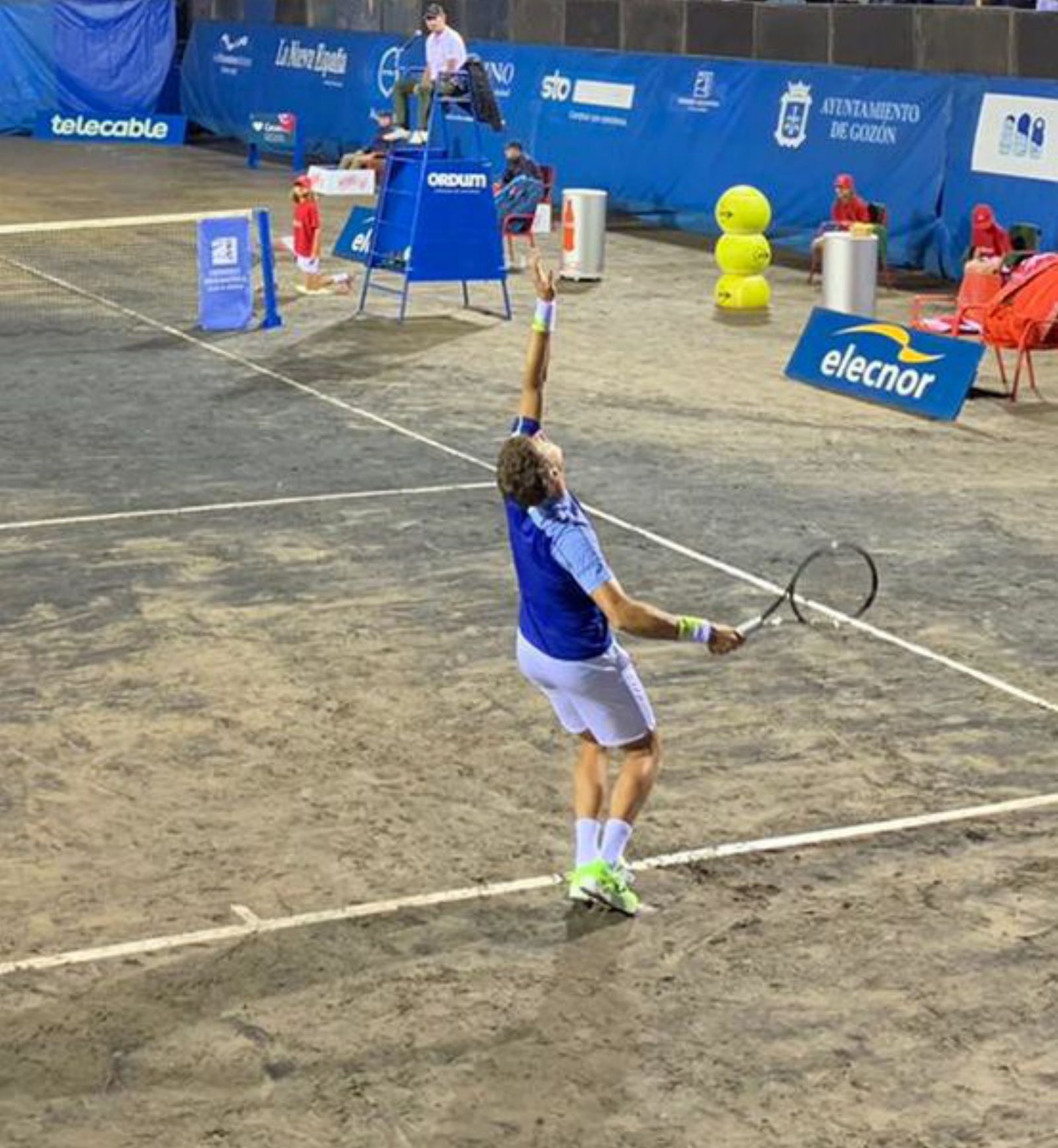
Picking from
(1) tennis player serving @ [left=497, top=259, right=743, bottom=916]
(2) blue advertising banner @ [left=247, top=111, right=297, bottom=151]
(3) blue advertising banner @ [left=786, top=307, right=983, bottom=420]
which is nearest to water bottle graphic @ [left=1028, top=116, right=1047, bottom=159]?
(3) blue advertising banner @ [left=786, top=307, right=983, bottom=420]

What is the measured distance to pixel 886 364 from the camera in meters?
18.9

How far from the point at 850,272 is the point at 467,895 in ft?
49.0

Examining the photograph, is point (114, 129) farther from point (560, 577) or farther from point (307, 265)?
point (560, 577)

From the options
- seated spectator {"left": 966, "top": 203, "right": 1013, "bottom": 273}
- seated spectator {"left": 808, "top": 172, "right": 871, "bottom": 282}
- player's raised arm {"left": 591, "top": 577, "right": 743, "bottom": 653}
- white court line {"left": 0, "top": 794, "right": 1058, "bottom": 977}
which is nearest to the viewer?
player's raised arm {"left": 591, "top": 577, "right": 743, "bottom": 653}

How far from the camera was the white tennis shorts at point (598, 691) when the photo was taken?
8047mm

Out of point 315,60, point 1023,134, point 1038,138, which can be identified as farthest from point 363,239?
point 315,60

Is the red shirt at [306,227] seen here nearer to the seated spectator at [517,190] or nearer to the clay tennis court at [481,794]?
the seated spectator at [517,190]

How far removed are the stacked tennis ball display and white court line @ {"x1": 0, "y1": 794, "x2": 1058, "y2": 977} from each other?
14686 millimetres

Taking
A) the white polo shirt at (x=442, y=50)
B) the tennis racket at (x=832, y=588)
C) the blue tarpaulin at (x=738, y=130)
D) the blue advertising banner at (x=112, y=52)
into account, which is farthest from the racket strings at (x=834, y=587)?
the blue advertising banner at (x=112, y=52)

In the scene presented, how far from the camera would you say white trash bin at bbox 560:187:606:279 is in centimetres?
2530

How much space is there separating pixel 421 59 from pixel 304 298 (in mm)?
13795

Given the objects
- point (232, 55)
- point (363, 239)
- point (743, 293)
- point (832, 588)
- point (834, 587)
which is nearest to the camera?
point (832, 588)

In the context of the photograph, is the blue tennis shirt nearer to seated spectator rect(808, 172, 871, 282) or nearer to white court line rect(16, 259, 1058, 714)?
white court line rect(16, 259, 1058, 714)

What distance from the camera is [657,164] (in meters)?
31.6
